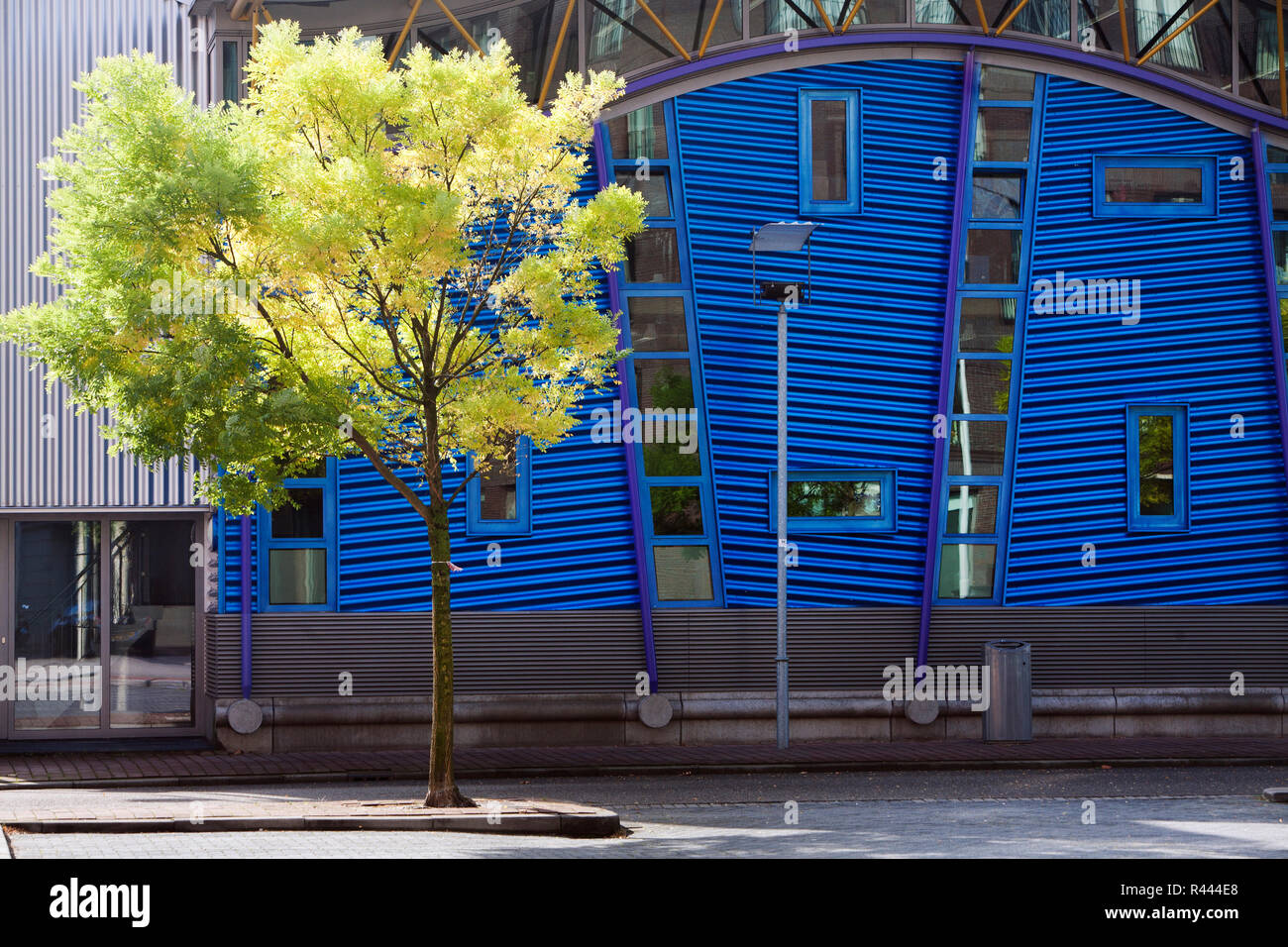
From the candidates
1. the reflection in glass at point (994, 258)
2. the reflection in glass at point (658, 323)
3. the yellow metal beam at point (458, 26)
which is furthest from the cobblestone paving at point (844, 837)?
the yellow metal beam at point (458, 26)

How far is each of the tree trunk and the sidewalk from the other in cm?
297

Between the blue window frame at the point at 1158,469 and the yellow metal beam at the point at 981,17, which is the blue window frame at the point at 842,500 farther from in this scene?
the yellow metal beam at the point at 981,17

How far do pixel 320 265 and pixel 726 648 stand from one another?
8332 mm

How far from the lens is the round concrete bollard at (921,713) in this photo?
1884 centimetres

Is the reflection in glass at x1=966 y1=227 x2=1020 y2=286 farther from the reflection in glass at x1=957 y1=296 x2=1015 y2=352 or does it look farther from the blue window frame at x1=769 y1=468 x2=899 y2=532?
the blue window frame at x1=769 y1=468 x2=899 y2=532

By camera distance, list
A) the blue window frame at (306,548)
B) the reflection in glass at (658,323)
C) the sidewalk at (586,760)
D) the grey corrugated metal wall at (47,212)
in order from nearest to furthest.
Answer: the sidewalk at (586,760) → the grey corrugated metal wall at (47,212) → the blue window frame at (306,548) → the reflection in glass at (658,323)

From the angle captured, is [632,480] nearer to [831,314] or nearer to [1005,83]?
[831,314]

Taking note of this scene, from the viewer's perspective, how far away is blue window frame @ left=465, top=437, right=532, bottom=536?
1845cm

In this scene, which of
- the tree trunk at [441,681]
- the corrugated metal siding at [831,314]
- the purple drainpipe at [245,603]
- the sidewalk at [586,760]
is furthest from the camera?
the corrugated metal siding at [831,314]

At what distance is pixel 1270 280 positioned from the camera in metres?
19.7

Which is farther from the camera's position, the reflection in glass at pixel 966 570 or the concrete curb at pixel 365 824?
the reflection in glass at pixel 966 570

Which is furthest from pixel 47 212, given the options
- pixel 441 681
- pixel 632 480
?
pixel 441 681

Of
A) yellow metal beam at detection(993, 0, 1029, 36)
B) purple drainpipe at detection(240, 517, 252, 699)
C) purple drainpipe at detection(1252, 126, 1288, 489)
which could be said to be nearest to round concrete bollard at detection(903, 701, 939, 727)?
purple drainpipe at detection(1252, 126, 1288, 489)

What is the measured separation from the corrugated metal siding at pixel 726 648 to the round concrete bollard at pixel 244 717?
264mm
